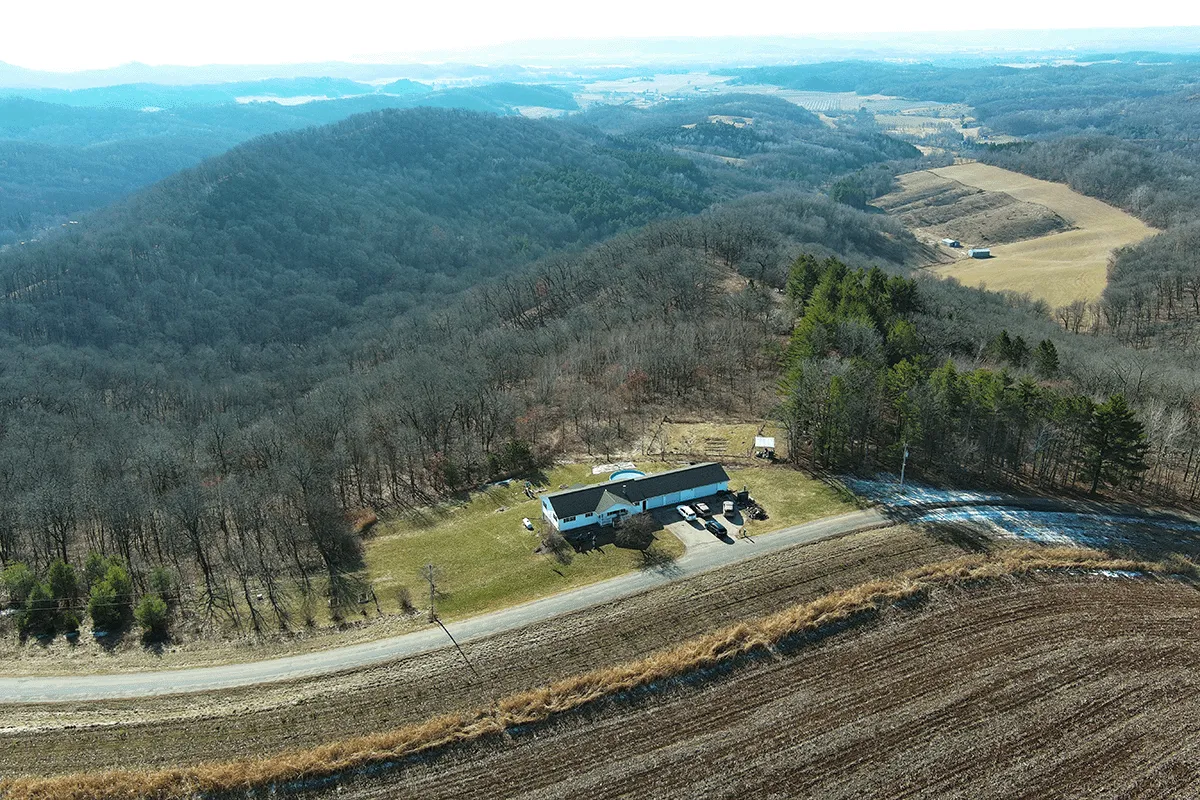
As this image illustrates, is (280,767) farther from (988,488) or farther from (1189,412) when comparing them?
(1189,412)

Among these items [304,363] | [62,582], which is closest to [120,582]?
[62,582]

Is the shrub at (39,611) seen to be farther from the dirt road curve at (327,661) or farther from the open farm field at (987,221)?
the open farm field at (987,221)

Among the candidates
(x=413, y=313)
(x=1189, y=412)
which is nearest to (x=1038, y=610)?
(x=1189, y=412)

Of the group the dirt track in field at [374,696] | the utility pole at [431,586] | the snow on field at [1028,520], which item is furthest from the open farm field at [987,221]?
the utility pole at [431,586]

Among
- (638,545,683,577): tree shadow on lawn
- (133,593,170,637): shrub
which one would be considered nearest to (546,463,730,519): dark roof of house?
(638,545,683,577): tree shadow on lawn

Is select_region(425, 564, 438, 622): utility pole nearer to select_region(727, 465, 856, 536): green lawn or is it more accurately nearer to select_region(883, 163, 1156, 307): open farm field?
select_region(727, 465, 856, 536): green lawn

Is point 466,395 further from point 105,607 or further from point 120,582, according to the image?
point 105,607
